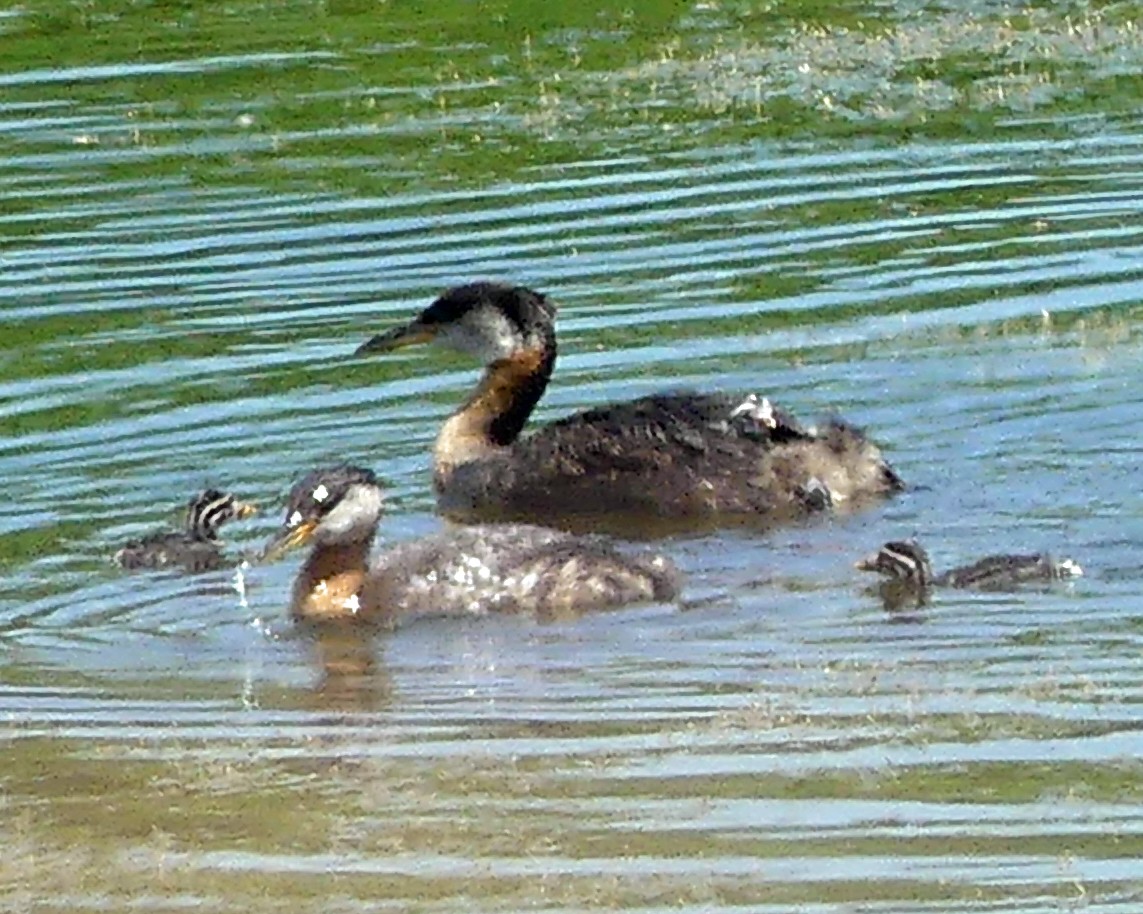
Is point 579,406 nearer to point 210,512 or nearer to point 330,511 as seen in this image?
point 210,512

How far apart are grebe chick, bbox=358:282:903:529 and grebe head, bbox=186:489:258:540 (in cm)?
119

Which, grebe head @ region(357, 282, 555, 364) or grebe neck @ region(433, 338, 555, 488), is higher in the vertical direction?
A: grebe head @ region(357, 282, 555, 364)

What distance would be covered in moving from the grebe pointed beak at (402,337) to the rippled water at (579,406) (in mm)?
183

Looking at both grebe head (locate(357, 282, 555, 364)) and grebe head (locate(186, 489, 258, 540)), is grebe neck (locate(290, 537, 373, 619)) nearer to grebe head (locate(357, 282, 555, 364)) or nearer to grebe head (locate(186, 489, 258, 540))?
grebe head (locate(186, 489, 258, 540))

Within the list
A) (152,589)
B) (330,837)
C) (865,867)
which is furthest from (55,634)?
(865,867)

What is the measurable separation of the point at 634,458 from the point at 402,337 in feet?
5.16

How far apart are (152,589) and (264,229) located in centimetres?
571

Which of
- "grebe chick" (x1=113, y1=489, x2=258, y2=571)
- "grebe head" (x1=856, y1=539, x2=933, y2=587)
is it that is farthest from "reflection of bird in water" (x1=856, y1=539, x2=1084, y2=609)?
"grebe chick" (x1=113, y1=489, x2=258, y2=571)

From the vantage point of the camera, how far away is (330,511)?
37.7ft

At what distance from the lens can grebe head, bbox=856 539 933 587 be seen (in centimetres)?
1091

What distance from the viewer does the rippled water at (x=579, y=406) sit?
26.9ft

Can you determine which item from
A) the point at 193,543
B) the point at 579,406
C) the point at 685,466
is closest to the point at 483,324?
the point at 579,406

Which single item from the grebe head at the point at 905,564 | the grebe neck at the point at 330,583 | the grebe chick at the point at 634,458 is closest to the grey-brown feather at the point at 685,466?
the grebe chick at the point at 634,458

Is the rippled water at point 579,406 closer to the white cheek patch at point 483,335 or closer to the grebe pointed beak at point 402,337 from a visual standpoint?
the grebe pointed beak at point 402,337
